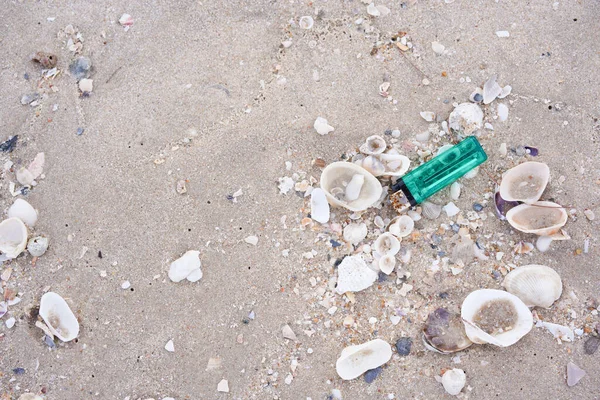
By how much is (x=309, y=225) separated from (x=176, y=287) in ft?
2.55

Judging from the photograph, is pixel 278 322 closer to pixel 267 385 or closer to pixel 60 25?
pixel 267 385

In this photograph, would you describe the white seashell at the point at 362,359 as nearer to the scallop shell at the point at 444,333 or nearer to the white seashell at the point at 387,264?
the scallop shell at the point at 444,333

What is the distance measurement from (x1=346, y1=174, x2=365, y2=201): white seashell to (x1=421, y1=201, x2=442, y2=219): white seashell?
0.36 metres

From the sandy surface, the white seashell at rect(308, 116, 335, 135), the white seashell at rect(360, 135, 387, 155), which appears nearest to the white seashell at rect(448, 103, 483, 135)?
the sandy surface

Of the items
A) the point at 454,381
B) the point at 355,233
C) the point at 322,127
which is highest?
the point at 322,127

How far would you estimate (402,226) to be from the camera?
268cm

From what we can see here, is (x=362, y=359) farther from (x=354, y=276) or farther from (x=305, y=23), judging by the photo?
(x=305, y=23)

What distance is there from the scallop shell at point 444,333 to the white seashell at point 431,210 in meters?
0.49

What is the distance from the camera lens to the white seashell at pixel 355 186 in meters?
2.62

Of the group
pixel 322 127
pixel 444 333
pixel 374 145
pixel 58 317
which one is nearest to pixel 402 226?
pixel 374 145

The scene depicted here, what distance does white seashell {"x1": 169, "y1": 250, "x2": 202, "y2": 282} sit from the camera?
263 cm

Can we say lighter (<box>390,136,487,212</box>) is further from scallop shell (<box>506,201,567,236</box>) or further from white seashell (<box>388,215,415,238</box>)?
scallop shell (<box>506,201,567,236</box>)

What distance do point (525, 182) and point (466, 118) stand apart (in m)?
0.47

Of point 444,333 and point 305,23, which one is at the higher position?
point 305,23
